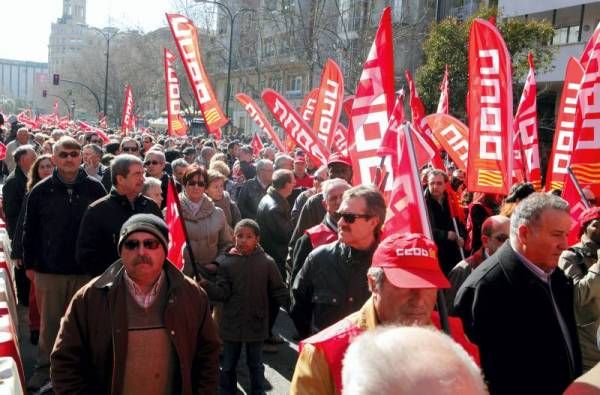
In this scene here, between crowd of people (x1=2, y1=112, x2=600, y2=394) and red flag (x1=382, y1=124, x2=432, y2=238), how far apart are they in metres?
0.26

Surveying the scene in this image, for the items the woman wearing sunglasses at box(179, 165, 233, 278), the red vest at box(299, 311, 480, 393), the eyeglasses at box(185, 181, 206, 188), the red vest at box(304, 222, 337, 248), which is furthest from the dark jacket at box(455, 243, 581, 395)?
the eyeglasses at box(185, 181, 206, 188)

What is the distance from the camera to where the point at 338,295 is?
11.5 ft

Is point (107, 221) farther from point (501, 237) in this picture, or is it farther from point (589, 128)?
point (589, 128)

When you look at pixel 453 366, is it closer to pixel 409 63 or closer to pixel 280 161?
pixel 280 161

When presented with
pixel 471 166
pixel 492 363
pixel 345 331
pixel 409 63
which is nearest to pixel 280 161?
pixel 471 166

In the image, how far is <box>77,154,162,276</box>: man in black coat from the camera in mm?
4590

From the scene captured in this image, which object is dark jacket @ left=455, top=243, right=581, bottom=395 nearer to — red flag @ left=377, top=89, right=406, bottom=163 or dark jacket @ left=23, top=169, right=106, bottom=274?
red flag @ left=377, top=89, right=406, bottom=163

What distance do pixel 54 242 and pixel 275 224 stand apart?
8.40 feet

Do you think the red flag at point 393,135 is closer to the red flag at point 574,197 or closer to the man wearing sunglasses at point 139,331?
the red flag at point 574,197

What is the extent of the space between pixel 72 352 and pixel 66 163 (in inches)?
97.1

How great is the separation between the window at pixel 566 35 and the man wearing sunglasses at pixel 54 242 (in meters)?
22.7

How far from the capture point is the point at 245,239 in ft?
17.2

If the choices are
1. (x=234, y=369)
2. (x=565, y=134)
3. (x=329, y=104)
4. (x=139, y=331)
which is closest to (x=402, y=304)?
(x=139, y=331)

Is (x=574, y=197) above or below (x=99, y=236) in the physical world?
above
